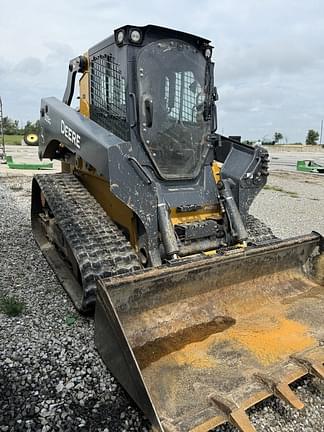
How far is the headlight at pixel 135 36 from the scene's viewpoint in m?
3.53

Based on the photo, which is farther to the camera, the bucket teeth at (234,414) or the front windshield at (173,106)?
the front windshield at (173,106)

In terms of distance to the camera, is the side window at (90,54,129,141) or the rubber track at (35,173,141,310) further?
the side window at (90,54,129,141)

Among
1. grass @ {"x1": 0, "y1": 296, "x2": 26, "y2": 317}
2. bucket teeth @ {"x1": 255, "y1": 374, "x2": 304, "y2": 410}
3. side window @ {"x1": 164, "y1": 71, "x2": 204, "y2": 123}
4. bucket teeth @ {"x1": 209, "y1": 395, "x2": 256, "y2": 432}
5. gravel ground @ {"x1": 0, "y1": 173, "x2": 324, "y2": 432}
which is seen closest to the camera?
bucket teeth @ {"x1": 209, "y1": 395, "x2": 256, "y2": 432}

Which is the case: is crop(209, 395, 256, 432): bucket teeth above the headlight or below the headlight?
below

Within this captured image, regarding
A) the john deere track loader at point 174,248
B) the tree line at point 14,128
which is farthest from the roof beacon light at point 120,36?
the tree line at point 14,128

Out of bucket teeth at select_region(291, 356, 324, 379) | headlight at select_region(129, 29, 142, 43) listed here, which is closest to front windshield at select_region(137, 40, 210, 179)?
headlight at select_region(129, 29, 142, 43)

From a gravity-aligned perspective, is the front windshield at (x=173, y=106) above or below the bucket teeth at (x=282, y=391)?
above

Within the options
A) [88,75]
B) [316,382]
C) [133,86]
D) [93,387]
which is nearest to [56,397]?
[93,387]

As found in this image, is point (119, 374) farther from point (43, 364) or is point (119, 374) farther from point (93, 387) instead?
point (43, 364)

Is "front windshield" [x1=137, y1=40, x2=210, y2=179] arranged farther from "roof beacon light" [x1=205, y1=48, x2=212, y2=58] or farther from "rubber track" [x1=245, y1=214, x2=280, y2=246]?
"rubber track" [x1=245, y1=214, x2=280, y2=246]

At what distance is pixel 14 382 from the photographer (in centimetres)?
260

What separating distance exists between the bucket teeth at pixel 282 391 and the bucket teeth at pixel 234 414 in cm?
29

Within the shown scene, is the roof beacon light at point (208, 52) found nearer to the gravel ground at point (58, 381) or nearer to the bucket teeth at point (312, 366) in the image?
the gravel ground at point (58, 381)

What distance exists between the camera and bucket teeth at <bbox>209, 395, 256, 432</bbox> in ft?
6.61
